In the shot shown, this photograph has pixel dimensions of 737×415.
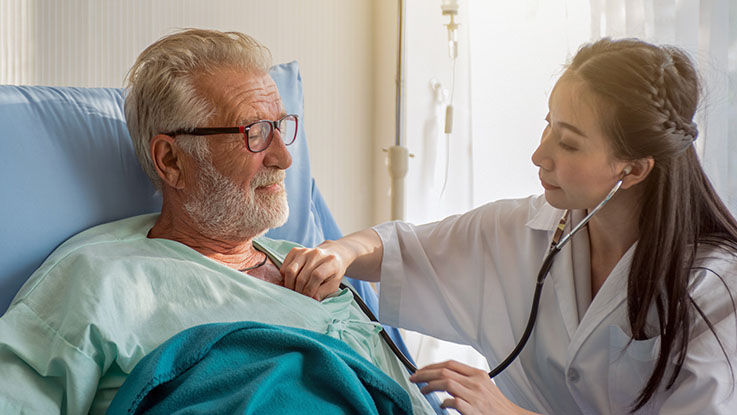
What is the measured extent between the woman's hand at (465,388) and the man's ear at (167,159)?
0.61 meters

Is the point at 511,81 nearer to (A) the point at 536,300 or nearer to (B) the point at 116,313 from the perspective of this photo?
(A) the point at 536,300

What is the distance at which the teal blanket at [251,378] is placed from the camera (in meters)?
0.94

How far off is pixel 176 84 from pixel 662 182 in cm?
91

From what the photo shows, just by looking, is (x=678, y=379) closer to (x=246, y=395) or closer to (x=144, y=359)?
(x=246, y=395)

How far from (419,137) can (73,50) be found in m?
1.24

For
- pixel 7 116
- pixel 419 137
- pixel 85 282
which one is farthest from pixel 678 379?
pixel 419 137

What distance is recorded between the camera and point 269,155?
4.54 feet

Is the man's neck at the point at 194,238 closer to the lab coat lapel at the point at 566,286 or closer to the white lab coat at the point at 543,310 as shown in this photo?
the white lab coat at the point at 543,310

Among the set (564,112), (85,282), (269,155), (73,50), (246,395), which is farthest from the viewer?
(73,50)

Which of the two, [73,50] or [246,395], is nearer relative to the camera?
[246,395]

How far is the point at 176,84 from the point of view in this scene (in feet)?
4.41

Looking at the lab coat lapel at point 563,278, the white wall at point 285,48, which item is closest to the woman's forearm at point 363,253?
the lab coat lapel at point 563,278

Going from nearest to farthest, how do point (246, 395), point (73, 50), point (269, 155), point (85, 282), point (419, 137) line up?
point (246, 395) < point (85, 282) < point (269, 155) < point (73, 50) < point (419, 137)

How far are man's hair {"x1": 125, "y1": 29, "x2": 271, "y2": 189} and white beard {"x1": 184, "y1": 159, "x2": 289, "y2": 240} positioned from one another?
0.21 ft
